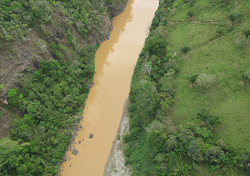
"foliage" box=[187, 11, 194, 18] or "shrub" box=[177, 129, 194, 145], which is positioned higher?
"foliage" box=[187, 11, 194, 18]

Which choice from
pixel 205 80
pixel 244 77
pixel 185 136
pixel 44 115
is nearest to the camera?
pixel 185 136

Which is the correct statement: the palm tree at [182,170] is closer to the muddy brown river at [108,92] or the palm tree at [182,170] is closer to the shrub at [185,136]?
the shrub at [185,136]

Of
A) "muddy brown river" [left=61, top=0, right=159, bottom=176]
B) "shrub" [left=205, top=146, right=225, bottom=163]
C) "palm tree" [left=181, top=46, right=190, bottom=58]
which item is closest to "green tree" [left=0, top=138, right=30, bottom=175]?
"muddy brown river" [left=61, top=0, right=159, bottom=176]

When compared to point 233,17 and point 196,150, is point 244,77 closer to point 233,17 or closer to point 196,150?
point 196,150

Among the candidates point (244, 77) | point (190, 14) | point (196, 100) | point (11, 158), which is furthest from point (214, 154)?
point (190, 14)

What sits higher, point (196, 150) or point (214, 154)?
point (196, 150)

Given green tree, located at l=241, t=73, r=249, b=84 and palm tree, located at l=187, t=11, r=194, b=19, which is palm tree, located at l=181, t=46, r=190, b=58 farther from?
palm tree, located at l=187, t=11, r=194, b=19
